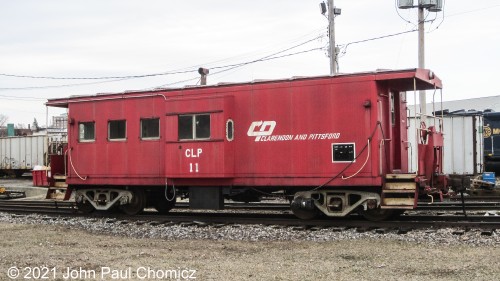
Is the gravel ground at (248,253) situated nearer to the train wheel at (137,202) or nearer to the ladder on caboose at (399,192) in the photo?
the ladder on caboose at (399,192)

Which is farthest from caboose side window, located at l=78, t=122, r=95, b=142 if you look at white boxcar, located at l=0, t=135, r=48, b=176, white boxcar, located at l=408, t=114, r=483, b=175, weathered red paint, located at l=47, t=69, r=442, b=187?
white boxcar, located at l=0, t=135, r=48, b=176

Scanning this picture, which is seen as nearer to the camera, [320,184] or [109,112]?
[320,184]

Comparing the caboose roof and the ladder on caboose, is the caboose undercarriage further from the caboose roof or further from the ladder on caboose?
the caboose roof

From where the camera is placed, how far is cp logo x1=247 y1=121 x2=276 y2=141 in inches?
529

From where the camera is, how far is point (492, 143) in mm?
30641

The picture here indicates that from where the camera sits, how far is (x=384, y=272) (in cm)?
762

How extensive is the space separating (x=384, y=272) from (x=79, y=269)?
4129 mm

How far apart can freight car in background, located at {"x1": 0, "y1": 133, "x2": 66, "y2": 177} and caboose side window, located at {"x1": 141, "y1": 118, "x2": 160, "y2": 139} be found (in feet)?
94.1

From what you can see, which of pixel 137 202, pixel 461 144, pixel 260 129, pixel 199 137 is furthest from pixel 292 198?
pixel 461 144

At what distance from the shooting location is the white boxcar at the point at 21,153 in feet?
138

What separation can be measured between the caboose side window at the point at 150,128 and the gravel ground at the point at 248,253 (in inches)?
101

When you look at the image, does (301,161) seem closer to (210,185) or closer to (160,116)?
(210,185)

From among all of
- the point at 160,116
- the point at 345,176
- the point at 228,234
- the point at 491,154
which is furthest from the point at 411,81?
the point at 491,154

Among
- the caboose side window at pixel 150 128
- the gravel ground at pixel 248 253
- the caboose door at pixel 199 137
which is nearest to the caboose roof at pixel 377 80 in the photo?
the caboose door at pixel 199 137
